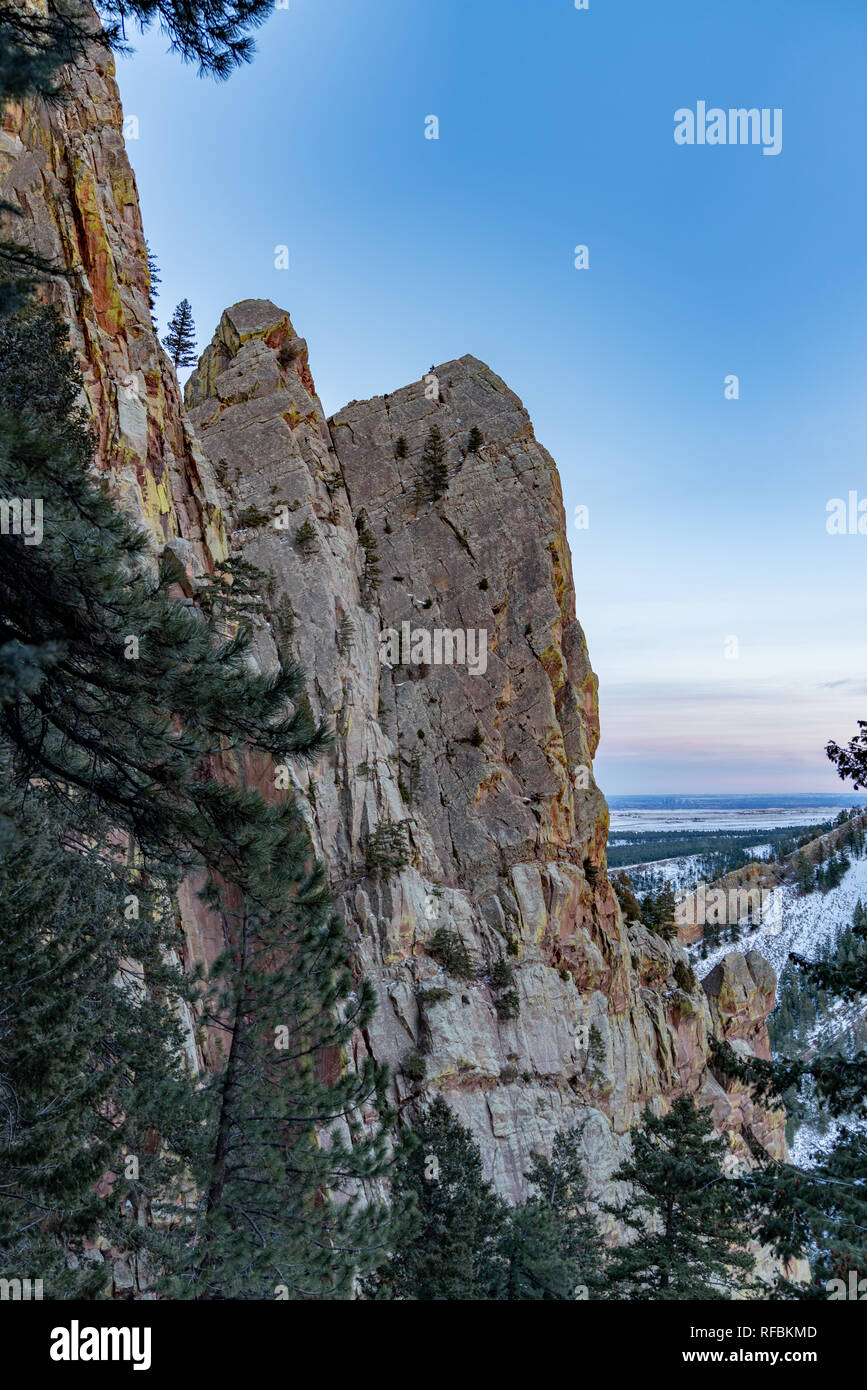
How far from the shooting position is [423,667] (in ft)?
117

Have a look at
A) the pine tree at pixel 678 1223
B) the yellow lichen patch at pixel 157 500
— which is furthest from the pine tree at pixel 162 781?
the yellow lichen patch at pixel 157 500

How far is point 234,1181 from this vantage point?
10781 millimetres

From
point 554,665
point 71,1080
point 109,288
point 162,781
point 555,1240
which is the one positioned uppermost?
point 109,288

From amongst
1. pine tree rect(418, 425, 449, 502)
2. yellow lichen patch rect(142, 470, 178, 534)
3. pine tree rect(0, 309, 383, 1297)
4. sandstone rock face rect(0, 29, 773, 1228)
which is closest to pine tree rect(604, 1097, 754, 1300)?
pine tree rect(0, 309, 383, 1297)

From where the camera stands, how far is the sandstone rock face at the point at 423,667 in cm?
2303

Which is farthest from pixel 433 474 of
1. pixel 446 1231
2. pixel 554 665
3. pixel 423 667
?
pixel 446 1231

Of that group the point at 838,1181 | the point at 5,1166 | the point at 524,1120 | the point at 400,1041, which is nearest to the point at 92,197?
the point at 5,1166

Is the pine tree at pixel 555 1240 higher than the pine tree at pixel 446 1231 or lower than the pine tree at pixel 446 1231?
lower

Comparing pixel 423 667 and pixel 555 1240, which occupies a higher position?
pixel 423 667

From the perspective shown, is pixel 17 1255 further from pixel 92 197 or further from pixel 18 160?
pixel 92 197

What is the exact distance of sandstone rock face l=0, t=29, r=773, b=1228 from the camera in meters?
23.0

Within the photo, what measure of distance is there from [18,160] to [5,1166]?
23441 millimetres

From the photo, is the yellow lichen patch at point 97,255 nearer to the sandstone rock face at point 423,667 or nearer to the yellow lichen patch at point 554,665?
the sandstone rock face at point 423,667

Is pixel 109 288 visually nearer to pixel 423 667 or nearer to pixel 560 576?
pixel 423 667
